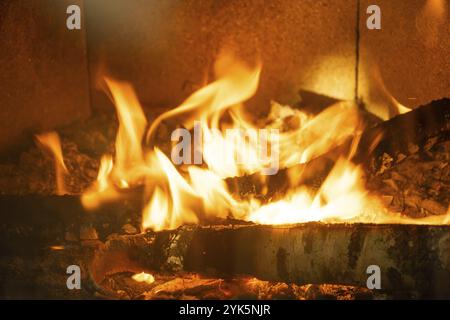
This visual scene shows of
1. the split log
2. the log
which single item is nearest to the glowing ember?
the log

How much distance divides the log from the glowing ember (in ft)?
0.65

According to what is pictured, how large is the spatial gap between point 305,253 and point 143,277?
1093 millimetres

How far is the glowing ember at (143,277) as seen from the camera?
3431mm

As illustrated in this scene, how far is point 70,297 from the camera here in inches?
118

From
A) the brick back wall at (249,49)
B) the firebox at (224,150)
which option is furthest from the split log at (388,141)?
the brick back wall at (249,49)

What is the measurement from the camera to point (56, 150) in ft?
15.3

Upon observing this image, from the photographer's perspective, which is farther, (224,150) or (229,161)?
(224,150)

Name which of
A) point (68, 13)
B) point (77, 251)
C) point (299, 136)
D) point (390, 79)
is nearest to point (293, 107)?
point (299, 136)

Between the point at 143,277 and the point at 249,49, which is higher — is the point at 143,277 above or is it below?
below

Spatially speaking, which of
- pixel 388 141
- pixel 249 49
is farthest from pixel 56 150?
pixel 388 141

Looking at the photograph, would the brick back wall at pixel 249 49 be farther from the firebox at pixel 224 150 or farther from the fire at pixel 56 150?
the fire at pixel 56 150

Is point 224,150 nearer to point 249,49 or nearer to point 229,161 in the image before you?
point 229,161

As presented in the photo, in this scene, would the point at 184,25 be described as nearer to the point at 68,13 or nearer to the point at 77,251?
the point at 68,13

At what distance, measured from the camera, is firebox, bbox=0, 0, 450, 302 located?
306cm
